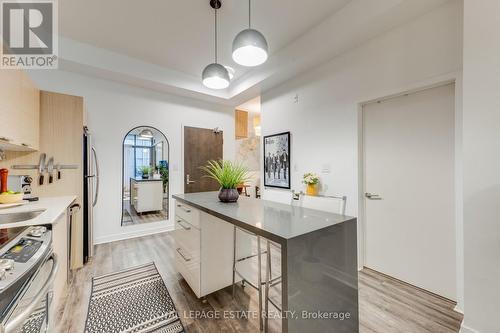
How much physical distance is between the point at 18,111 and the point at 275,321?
2939mm

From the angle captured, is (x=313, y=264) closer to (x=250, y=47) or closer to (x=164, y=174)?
(x=250, y=47)

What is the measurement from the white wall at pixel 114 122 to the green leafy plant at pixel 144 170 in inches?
13.9

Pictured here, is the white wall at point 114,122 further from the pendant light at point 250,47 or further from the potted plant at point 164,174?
the pendant light at point 250,47

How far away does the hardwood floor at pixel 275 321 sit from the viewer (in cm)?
168

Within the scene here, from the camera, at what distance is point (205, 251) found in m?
1.91

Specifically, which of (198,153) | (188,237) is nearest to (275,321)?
(188,237)

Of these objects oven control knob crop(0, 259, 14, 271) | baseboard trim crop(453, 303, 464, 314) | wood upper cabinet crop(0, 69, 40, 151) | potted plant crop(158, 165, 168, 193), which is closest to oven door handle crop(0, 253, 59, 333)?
oven control knob crop(0, 259, 14, 271)

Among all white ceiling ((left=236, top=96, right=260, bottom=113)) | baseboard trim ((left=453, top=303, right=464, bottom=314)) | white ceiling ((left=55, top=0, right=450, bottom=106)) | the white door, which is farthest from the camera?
white ceiling ((left=236, top=96, right=260, bottom=113))

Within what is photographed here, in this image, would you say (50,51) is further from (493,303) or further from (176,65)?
(493,303)

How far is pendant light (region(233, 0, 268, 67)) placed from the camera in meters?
1.74

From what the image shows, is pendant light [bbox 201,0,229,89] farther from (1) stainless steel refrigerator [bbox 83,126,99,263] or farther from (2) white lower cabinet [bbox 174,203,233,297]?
(1) stainless steel refrigerator [bbox 83,126,99,263]

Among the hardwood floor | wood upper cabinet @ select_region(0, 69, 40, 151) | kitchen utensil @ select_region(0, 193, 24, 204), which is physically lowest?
the hardwood floor

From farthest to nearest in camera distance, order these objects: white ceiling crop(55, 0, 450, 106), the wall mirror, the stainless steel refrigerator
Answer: the wall mirror < the stainless steel refrigerator < white ceiling crop(55, 0, 450, 106)

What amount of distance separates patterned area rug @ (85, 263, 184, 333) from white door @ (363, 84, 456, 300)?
2345 millimetres
